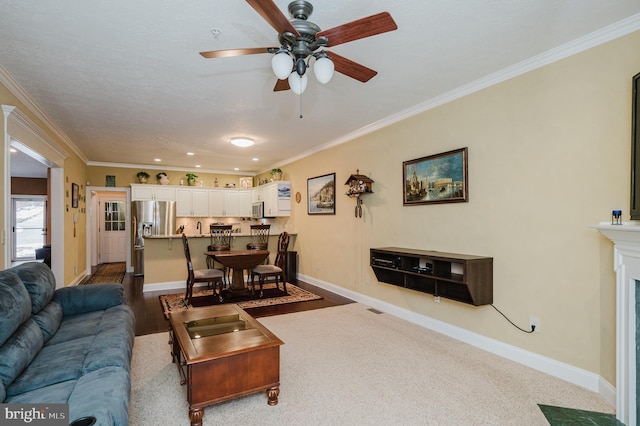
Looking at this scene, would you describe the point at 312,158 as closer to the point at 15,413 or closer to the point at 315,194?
the point at 315,194

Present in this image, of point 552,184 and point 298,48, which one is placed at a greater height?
point 298,48

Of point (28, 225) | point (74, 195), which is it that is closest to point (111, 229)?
point (28, 225)

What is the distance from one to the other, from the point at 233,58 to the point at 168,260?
4.43 metres

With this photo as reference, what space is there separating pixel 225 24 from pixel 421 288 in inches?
125

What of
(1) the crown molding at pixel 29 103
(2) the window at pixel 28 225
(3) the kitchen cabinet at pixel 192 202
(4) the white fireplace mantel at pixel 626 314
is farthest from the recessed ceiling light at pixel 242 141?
(2) the window at pixel 28 225

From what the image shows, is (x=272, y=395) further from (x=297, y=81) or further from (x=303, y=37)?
(x=303, y=37)

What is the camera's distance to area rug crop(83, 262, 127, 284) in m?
6.78

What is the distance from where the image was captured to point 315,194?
6.14m

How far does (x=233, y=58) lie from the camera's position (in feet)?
8.88

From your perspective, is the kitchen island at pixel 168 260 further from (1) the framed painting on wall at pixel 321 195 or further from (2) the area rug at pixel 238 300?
(1) the framed painting on wall at pixel 321 195

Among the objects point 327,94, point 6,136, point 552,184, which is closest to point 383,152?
point 327,94

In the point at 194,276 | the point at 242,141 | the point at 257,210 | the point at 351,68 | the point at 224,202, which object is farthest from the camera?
the point at 224,202

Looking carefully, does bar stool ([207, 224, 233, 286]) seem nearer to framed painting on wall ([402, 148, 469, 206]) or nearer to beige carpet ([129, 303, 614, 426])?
beige carpet ([129, 303, 614, 426])

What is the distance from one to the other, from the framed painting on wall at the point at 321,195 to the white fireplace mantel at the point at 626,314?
3.89 m
